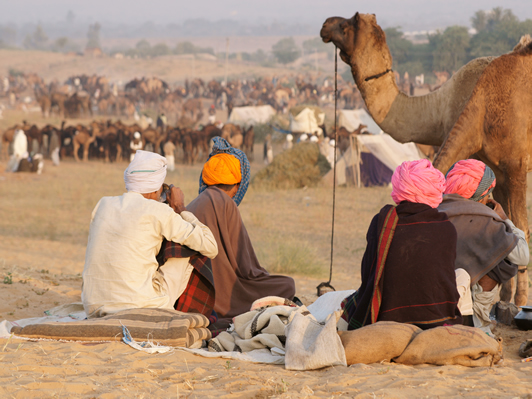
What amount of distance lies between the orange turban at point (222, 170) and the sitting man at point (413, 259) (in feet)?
4.91

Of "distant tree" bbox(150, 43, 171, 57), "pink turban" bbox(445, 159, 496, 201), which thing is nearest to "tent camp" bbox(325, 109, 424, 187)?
"pink turban" bbox(445, 159, 496, 201)

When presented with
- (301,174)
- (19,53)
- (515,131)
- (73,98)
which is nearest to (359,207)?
(301,174)

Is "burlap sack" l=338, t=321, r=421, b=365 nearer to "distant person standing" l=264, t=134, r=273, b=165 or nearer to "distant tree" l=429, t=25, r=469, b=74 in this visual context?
"distant person standing" l=264, t=134, r=273, b=165

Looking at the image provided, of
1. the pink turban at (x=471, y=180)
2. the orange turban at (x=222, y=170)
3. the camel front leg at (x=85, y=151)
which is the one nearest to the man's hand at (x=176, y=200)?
the orange turban at (x=222, y=170)

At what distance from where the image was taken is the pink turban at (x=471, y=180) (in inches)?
168

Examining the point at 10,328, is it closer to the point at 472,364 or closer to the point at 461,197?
the point at 472,364

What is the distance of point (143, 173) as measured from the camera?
385 centimetres

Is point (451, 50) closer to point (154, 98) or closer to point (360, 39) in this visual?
point (154, 98)

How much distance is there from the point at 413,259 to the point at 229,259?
1591 millimetres

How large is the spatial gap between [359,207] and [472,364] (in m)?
10.5

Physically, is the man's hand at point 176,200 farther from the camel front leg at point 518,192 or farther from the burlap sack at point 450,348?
the camel front leg at point 518,192

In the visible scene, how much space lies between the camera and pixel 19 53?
79.2 metres

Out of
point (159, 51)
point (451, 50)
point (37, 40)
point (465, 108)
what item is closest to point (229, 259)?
point (465, 108)

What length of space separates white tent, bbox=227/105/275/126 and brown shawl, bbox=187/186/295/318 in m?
25.9
